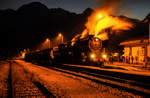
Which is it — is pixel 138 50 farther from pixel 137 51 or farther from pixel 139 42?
pixel 139 42

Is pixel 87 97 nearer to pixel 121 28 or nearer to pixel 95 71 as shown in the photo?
pixel 95 71

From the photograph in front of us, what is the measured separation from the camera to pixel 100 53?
20734 mm

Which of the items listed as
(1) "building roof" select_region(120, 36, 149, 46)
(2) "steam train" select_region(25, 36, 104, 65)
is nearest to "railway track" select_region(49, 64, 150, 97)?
(2) "steam train" select_region(25, 36, 104, 65)

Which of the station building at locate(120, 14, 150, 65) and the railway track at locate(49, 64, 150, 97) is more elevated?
the station building at locate(120, 14, 150, 65)

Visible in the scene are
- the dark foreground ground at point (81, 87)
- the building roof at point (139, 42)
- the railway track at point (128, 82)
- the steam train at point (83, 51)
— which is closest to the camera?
the dark foreground ground at point (81, 87)

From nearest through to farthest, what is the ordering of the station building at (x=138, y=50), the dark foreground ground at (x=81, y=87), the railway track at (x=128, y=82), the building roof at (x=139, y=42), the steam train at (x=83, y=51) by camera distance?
the dark foreground ground at (x=81, y=87) < the railway track at (x=128, y=82) < the steam train at (x=83, y=51) < the station building at (x=138, y=50) < the building roof at (x=139, y=42)

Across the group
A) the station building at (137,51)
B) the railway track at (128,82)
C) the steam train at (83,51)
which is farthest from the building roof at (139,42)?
the railway track at (128,82)

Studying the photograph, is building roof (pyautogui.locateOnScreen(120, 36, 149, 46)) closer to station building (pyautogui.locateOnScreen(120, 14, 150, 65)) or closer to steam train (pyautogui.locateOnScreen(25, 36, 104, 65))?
station building (pyautogui.locateOnScreen(120, 14, 150, 65))

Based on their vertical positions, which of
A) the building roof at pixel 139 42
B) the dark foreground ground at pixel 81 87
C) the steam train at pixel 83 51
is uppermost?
the building roof at pixel 139 42

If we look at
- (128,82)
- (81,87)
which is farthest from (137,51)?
(81,87)

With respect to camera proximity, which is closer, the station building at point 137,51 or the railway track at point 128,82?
the railway track at point 128,82

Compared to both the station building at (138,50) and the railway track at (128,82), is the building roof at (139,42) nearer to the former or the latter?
the station building at (138,50)

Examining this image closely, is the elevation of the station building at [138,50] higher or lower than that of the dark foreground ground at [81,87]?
higher

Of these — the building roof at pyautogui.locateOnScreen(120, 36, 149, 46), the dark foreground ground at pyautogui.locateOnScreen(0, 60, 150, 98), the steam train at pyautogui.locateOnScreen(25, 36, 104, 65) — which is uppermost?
the building roof at pyautogui.locateOnScreen(120, 36, 149, 46)
